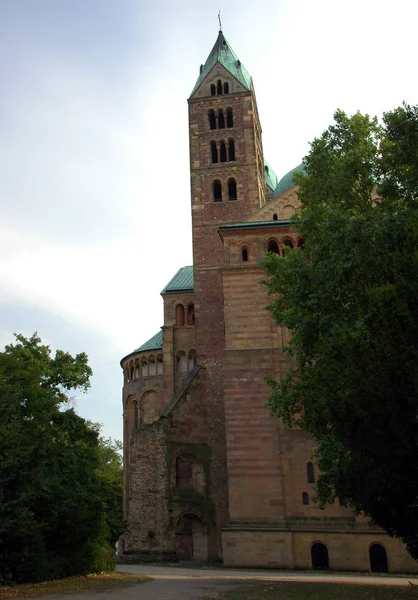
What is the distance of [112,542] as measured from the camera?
26141 millimetres

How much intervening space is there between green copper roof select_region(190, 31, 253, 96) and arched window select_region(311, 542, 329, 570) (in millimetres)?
31084

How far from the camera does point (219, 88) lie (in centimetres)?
4497

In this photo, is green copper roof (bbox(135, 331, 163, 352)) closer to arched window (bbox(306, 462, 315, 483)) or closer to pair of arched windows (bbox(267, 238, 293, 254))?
pair of arched windows (bbox(267, 238, 293, 254))

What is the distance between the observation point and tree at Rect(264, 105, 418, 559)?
13.5 metres

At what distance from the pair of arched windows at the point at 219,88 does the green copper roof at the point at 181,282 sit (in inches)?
511

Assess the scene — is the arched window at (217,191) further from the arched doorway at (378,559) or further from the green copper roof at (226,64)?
the arched doorway at (378,559)

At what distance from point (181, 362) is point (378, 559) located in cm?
1864

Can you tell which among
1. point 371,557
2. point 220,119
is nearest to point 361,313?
point 371,557

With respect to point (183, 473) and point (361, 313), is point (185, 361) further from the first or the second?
point (361, 313)

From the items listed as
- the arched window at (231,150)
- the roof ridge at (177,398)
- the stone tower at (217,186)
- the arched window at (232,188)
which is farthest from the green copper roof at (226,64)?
the roof ridge at (177,398)

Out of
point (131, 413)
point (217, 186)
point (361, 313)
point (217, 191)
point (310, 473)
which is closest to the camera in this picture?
point (361, 313)

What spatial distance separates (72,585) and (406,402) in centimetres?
1172

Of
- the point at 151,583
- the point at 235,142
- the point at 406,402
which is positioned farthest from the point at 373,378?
the point at 235,142

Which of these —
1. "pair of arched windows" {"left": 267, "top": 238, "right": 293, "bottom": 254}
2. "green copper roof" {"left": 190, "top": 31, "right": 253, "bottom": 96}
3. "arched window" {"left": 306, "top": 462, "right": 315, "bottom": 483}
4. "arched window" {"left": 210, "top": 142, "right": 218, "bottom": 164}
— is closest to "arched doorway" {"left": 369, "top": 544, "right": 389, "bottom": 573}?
"arched window" {"left": 306, "top": 462, "right": 315, "bottom": 483}
